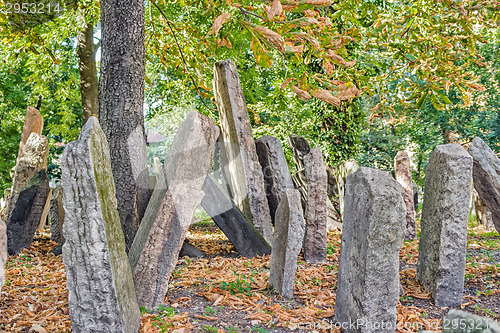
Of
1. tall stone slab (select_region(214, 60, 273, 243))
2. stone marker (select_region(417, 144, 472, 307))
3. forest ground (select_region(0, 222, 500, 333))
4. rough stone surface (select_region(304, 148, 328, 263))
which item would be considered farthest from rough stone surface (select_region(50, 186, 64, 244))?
stone marker (select_region(417, 144, 472, 307))

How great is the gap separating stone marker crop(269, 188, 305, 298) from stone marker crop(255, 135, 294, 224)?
200 cm

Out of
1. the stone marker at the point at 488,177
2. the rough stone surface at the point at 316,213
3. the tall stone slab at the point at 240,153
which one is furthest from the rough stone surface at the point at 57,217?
the stone marker at the point at 488,177

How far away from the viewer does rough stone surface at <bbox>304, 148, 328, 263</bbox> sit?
16.2 ft

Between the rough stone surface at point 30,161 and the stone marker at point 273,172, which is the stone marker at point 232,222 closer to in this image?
the stone marker at point 273,172

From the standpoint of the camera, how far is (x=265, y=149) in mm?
5844

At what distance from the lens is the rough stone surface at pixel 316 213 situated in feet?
16.2

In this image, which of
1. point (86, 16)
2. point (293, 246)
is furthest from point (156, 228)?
point (86, 16)

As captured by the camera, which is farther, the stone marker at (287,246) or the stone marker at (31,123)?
the stone marker at (31,123)

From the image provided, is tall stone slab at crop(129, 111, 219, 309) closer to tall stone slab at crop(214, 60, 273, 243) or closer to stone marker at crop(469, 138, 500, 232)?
tall stone slab at crop(214, 60, 273, 243)

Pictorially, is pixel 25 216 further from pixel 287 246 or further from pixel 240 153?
pixel 287 246

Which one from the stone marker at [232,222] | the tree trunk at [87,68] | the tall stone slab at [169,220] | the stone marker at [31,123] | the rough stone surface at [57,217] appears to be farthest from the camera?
the tree trunk at [87,68]

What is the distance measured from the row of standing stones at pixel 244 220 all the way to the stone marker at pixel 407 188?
1.74 m

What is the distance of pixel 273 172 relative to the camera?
582 cm

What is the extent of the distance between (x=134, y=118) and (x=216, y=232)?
3489 millimetres
